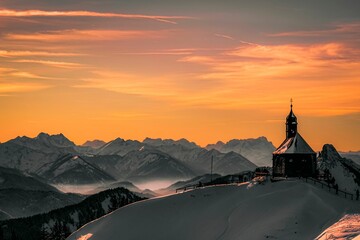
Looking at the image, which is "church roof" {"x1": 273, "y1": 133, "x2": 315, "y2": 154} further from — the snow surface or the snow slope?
the snow surface

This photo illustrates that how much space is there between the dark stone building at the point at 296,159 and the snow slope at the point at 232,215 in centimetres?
1323

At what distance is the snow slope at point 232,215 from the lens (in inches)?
3219

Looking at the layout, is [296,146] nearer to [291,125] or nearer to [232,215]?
[291,125]

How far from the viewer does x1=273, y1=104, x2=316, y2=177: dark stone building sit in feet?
371

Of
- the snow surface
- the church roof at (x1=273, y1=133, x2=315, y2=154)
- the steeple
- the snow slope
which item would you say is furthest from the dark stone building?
the snow surface

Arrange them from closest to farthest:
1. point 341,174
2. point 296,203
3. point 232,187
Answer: point 296,203, point 232,187, point 341,174

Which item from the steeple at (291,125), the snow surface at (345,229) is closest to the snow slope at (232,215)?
the snow surface at (345,229)

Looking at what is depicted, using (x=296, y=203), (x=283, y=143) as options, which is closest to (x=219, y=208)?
(x=296, y=203)

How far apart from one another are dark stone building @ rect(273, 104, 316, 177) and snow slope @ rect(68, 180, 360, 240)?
13230mm

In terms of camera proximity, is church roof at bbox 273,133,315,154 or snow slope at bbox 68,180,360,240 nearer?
snow slope at bbox 68,180,360,240

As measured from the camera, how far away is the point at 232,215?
92000 millimetres

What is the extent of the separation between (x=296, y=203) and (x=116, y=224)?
32.2 meters

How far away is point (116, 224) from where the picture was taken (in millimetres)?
102000

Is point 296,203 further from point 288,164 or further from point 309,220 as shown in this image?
point 288,164
